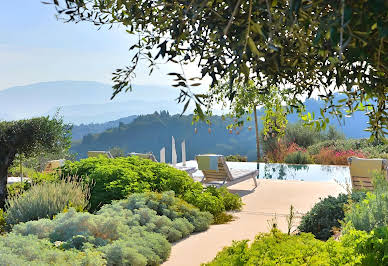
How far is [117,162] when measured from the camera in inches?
302

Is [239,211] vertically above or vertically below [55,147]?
below

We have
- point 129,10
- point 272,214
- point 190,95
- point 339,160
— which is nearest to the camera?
point 190,95

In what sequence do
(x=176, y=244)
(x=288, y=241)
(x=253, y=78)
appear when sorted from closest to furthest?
(x=253, y=78), (x=288, y=241), (x=176, y=244)

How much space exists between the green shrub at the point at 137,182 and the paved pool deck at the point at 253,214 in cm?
47

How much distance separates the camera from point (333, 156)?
1562 cm

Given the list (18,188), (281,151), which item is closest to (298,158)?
(281,151)

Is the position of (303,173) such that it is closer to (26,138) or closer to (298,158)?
(298,158)

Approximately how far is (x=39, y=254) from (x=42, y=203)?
2.08 metres

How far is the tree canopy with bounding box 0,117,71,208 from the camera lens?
25.4 feet

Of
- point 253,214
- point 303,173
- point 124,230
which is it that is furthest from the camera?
point 303,173

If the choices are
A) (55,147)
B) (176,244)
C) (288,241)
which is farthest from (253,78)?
(55,147)

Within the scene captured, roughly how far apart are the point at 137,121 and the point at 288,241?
26.3 m

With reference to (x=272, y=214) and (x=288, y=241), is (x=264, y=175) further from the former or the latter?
(x=288, y=241)

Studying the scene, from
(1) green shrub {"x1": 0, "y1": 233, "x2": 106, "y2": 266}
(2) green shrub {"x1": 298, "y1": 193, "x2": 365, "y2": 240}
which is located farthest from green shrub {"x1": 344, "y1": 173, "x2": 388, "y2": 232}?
(1) green shrub {"x1": 0, "y1": 233, "x2": 106, "y2": 266}
